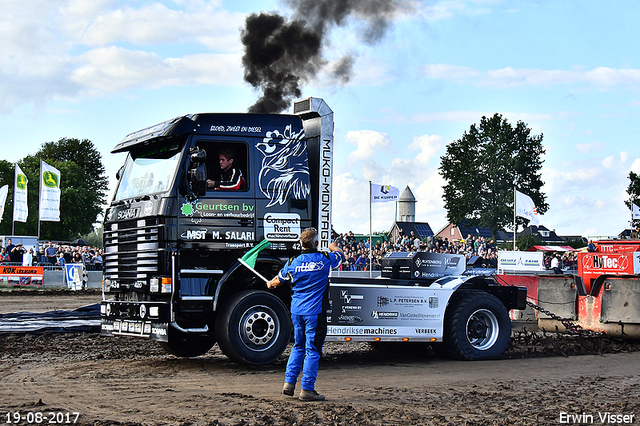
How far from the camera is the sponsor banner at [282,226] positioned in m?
9.86

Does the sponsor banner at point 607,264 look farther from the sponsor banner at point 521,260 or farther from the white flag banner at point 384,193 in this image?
the sponsor banner at point 521,260

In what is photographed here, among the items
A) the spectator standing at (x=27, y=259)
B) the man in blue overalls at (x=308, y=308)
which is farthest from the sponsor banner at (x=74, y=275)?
the man in blue overalls at (x=308, y=308)

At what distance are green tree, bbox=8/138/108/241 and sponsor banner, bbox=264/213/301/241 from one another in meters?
62.3

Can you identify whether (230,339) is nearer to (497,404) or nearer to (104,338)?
(497,404)

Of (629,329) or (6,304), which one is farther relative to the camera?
(6,304)

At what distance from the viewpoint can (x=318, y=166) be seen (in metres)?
10.4

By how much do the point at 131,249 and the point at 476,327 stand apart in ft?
16.9

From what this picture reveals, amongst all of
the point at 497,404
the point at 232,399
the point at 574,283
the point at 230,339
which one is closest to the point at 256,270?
the point at 230,339

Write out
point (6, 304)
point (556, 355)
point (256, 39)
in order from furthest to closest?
point (6, 304) → point (256, 39) → point (556, 355)

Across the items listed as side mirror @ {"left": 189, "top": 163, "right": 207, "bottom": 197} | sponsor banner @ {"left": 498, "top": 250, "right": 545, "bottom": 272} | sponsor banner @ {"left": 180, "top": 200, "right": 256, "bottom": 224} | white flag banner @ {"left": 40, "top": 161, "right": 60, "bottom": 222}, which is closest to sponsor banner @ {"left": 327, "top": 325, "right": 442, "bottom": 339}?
sponsor banner @ {"left": 180, "top": 200, "right": 256, "bottom": 224}

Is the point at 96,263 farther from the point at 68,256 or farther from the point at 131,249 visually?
the point at 131,249

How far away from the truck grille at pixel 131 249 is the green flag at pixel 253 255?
1114 mm

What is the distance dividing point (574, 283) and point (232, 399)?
25.6ft

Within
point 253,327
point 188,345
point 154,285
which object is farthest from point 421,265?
point 154,285
